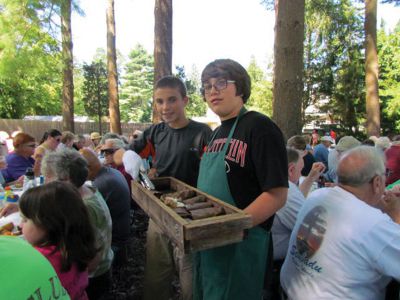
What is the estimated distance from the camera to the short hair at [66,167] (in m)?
2.49

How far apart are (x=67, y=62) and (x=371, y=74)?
444 inches

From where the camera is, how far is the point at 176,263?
8.79 feet

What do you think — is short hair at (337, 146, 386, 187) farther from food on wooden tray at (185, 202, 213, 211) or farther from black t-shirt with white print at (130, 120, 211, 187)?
black t-shirt with white print at (130, 120, 211, 187)

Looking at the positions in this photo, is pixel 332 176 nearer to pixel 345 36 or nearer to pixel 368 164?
pixel 368 164

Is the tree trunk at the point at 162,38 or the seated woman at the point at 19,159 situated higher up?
the tree trunk at the point at 162,38

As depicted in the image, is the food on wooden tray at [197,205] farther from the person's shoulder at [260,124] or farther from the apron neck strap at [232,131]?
the person's shoulder at [260,124]

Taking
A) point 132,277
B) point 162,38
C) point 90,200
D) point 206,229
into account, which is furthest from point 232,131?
point 162,38

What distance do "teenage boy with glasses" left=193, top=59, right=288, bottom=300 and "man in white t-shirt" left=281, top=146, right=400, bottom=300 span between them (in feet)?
0.98

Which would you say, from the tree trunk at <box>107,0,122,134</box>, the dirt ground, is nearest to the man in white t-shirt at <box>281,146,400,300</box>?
the dirt ground

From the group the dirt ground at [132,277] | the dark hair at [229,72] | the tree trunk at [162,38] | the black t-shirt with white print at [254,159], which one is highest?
the tree trunk at [162,38]

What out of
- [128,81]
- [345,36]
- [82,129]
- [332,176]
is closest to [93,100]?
[82,129]

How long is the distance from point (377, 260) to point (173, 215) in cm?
98

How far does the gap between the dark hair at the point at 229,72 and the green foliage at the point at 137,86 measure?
53.8 m

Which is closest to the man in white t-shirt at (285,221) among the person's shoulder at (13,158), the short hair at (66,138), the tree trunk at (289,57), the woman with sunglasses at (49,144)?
the tree trunk at (289,57)
